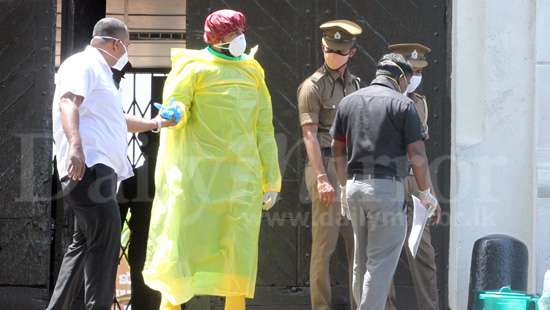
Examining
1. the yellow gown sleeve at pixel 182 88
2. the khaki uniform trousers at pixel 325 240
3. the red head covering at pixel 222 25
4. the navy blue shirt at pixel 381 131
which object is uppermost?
the red head covering at pixel 222 25

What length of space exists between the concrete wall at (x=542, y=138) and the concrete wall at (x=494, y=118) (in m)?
0.05

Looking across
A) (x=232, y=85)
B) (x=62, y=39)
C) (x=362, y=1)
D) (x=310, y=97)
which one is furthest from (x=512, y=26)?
(x=62, y=39)

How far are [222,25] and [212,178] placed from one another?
36.8 inches

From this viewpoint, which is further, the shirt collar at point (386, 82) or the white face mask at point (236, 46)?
the white face mask at point (236, 46)

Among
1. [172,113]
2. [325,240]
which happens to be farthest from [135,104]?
[172,113]

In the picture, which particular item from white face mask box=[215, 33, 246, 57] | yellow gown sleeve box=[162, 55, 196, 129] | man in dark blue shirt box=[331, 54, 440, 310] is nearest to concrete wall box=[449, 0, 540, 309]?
man in dark blue shirt box=[331, 54, 440, 310]

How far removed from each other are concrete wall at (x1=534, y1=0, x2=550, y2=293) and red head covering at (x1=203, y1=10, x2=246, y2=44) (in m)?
2.26

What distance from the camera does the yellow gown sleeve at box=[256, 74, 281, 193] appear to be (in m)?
6.32

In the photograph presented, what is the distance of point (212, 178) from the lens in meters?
6.19

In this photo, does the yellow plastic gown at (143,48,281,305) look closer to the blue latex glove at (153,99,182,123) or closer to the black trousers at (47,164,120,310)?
the blue latex glove at (153,99,182,123)

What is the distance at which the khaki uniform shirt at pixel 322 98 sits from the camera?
22.1ft

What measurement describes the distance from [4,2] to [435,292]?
12.3 ft

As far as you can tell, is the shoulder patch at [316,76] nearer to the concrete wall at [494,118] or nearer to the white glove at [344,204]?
the white glove at [344,204]

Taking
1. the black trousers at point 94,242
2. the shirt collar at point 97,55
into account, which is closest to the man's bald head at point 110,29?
the shirt collar at point 97,55
